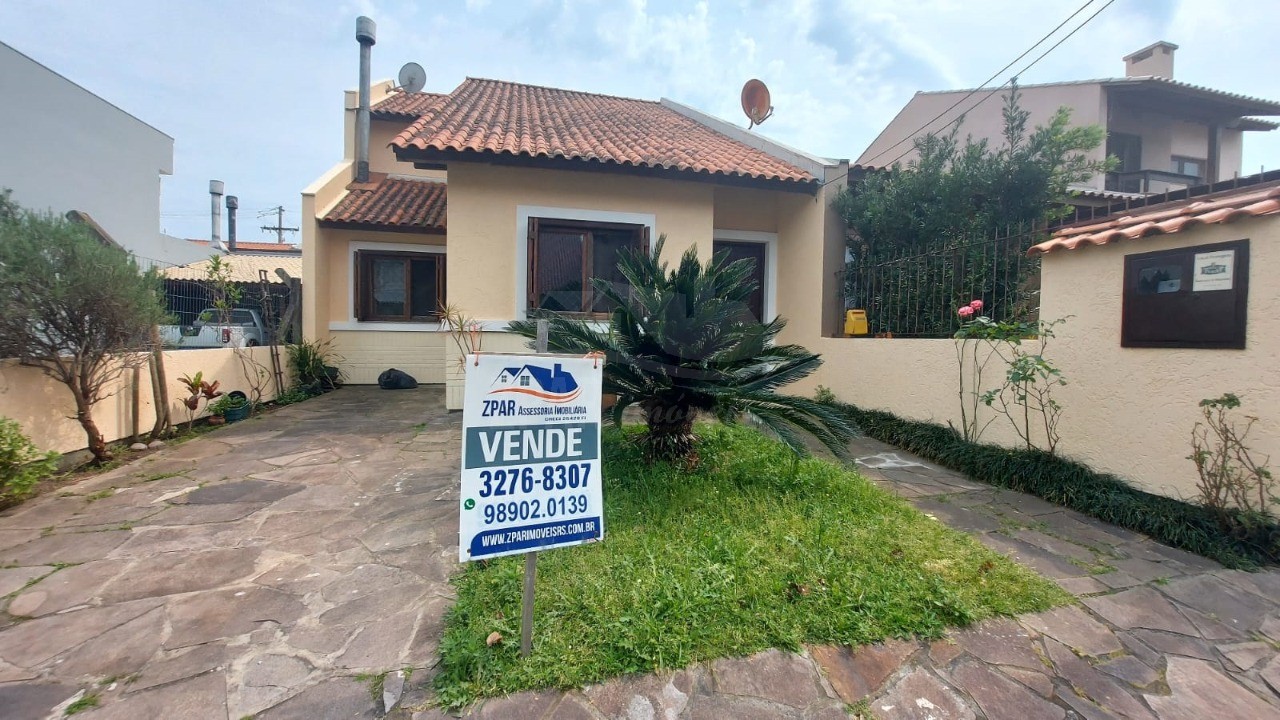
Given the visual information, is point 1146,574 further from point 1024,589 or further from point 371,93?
point 371,93

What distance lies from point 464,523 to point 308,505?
8.86 feet

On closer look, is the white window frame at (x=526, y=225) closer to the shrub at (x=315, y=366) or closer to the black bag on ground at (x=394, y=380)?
the black bag on ground at (x=394, y=380)

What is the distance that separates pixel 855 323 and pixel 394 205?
8625 mm

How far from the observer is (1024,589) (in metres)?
2.65

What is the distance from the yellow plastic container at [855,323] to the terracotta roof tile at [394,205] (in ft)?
23.3

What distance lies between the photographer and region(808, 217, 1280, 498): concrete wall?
10.3ft

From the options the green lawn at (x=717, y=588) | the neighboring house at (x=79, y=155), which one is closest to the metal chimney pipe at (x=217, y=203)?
the neighboring house at (x=79, y=155)

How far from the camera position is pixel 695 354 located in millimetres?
3785

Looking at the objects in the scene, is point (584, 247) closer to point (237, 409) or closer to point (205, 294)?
point (237, 409)

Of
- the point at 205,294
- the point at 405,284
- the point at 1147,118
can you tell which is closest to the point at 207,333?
the point at 205,294

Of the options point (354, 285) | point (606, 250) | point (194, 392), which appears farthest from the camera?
point (354, 285)

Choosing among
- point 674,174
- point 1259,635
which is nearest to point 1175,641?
point 1259,635

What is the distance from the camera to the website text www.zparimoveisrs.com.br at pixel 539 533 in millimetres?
1970

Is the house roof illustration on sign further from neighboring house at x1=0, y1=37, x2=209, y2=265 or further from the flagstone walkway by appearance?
neighboring house at x1=0, y1=37, x2=209, y2=265
